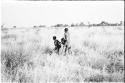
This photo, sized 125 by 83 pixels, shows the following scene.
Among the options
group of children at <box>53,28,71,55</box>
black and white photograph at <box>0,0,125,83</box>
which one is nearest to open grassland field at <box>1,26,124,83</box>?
black and white photograph at <box>0,0,125,83</box>

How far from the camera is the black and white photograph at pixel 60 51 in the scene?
4027 millimetres

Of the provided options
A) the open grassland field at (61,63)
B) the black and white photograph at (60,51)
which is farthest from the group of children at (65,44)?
the open grassland field at (61,63)

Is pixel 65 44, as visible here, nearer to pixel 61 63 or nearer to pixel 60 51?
pixel 60 51

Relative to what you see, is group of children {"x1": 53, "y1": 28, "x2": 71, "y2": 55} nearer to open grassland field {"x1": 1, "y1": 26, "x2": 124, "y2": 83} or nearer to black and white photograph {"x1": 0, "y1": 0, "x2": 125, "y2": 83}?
black and white photograph {"x1": 0, "y1": 0, "x2": 125, "y2": 83}

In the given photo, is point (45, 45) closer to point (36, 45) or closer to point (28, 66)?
point (36, 45)

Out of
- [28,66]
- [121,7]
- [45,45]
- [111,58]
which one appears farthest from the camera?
[45,45]

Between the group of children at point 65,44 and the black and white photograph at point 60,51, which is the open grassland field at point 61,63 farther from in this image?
the group of children at point 65,44

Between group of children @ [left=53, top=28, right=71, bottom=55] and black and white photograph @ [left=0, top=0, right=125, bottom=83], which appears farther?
group of children @ [left=53, top=28, right=71, bottom=55]

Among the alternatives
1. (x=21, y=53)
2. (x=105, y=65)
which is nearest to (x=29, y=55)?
(x=21, y=53)

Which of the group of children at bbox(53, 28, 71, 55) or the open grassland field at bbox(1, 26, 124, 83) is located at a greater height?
the group of children at bbox(53, 28, 71, 55)

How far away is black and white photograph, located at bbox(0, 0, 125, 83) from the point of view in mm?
4027

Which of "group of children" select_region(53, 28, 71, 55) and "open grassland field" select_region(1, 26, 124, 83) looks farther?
"group of children" select_region(53, 28, 71, 55)

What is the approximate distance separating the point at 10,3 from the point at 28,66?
148cm

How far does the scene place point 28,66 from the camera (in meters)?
4.43
